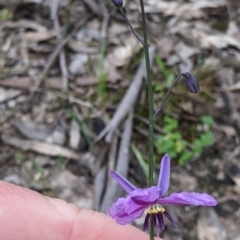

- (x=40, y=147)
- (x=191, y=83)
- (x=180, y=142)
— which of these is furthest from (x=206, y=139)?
(x=191, y=83)

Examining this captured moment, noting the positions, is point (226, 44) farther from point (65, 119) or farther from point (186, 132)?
point (65, 119)

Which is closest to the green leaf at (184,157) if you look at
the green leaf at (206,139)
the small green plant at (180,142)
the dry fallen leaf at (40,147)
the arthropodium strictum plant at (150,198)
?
the small green plant at (180,142)

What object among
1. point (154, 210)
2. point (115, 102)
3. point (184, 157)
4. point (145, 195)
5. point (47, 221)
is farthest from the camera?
point (115, 102)

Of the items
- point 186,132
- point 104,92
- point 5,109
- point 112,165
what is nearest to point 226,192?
point 186,132

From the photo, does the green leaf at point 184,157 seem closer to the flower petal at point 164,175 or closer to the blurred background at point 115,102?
the blurred background at point 115,102

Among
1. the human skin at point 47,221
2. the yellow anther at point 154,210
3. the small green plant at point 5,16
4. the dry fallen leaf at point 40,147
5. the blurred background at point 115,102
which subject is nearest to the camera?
the yellow anther at point 154,210

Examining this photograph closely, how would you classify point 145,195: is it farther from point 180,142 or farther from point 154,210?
point 180,142

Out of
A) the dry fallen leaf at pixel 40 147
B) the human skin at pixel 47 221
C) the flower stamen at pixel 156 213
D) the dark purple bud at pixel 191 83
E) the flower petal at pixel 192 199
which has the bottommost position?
the dry fallen leaf at pixel 40 147

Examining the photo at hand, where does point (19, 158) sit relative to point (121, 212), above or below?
below
